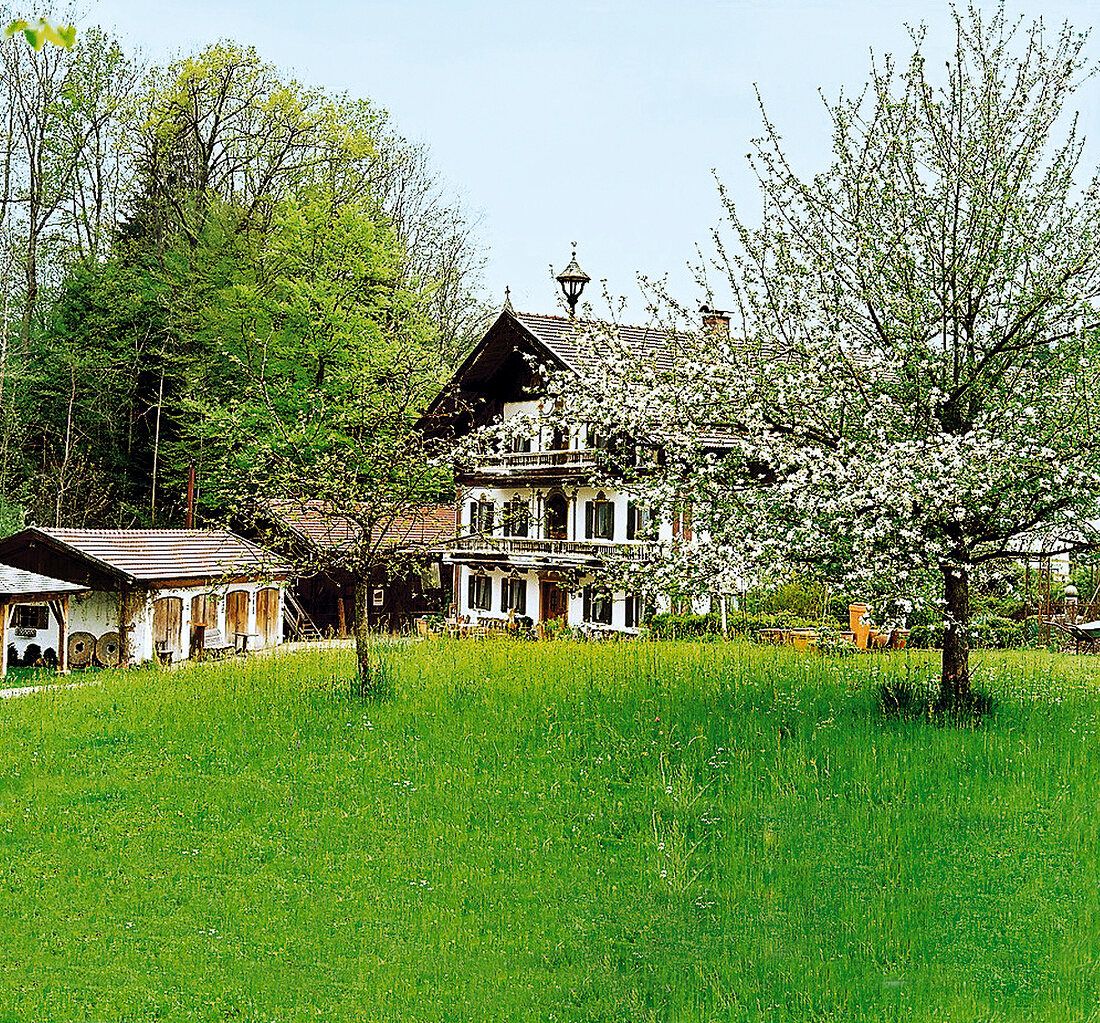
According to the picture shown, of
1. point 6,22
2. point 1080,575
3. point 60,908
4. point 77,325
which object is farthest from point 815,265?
point 77,325

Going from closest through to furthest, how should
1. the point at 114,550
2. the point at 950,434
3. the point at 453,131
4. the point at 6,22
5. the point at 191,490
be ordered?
the point at 950,434 < the point at 114,550 < the point at 191,490 < the point at 6,22 < the point at 453,131

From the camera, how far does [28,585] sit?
21266 millimetres

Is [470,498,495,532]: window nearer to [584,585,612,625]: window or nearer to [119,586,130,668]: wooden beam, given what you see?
[584,585,612,625]: window

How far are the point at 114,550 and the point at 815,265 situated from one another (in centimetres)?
1699

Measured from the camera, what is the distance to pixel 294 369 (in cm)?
3259

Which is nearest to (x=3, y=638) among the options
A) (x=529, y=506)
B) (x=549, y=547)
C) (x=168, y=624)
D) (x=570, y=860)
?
(x=168, y=624)

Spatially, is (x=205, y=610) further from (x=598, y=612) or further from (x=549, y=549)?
(x=598, y=612)

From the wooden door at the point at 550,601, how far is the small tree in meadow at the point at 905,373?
63.9ft

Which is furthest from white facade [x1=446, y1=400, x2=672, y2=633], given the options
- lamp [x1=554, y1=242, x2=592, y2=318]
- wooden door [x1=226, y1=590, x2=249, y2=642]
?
wooden door [x1=226, y1=590, x2=249, y2=642]

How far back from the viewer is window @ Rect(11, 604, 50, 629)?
23719 millimetres

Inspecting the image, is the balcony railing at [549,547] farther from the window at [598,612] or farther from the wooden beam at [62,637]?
the wooden beam at [62,637]

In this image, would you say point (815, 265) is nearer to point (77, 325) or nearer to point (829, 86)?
point (829, 86)

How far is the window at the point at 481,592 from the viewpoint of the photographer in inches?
1344

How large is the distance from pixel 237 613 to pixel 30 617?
16.6 ft
